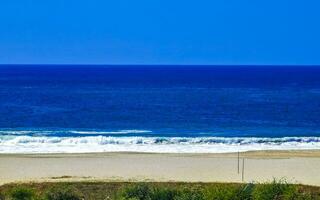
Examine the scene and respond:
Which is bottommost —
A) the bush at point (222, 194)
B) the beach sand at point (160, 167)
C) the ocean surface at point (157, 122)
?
the bush at point (222, 194)

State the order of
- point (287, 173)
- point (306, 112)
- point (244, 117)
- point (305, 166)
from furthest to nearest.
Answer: point (306, 112) → point (244, 117) → point (305, 166) → point (287, 173)

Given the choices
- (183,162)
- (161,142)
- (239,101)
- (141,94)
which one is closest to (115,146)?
(161,142)

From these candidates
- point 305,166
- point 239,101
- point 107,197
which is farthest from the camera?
point 239,101

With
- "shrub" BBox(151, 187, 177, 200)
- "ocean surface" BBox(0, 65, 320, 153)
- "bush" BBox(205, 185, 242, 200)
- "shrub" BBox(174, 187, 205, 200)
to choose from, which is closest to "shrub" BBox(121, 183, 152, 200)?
"shrub" BBox(151, 187, 177, 200)

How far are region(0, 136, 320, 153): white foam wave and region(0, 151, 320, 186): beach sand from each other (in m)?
3.19

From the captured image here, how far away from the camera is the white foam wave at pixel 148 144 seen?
145 ft

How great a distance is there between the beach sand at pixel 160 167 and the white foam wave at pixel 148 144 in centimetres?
319

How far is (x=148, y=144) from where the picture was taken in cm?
4738

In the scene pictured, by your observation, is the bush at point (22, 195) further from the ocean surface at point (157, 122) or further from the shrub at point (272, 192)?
the ocean surface at point (157, 122)

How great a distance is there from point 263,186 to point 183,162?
16001mm

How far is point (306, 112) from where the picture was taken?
72312mm

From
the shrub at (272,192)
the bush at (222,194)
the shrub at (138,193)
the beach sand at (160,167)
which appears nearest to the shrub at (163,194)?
the shrub at (138,193)

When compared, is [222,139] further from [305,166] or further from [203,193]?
[203,193]

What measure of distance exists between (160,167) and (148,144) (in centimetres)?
1194
